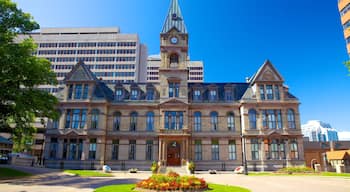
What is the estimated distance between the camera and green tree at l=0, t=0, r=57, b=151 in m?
19.0

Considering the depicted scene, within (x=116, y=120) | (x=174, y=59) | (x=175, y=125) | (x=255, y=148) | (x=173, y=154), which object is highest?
(x=174, y=59)

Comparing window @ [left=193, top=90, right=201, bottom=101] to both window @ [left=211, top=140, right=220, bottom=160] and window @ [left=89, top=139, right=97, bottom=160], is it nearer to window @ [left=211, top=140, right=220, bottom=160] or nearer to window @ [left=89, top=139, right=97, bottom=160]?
window @ [left=211, top=140, right=220, bottom=160]

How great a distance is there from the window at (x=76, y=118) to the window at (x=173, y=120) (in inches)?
520

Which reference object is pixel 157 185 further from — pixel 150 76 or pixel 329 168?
pixel 150 76

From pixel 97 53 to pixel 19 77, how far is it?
228 feet

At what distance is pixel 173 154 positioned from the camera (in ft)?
123

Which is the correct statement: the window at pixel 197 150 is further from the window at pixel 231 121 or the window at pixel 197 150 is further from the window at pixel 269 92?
the window at pixel 269 92

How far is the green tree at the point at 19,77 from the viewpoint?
19000mm

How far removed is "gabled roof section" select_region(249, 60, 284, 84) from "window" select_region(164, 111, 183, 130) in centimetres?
1394

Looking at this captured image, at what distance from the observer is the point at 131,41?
287 feet

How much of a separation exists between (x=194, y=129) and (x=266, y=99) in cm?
1271

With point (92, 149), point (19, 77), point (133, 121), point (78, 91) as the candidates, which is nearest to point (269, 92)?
point (133, 121)

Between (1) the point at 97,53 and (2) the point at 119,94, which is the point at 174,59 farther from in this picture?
(1) the point at 97,53

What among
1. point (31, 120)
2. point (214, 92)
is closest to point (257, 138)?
point (214, 92)
